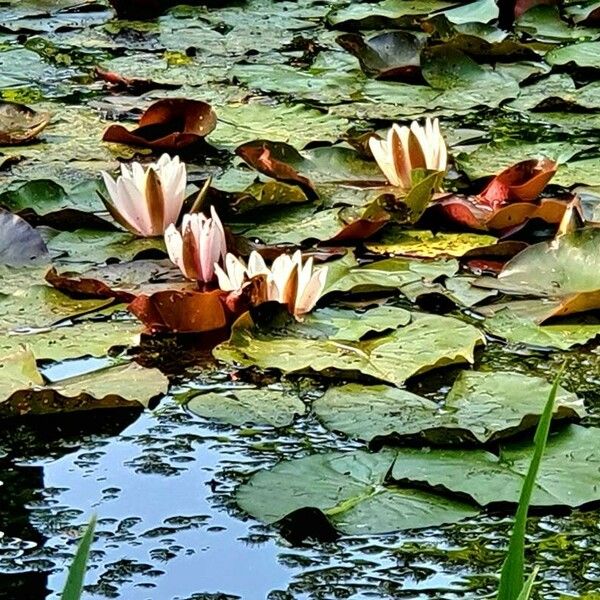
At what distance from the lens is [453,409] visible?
1.87m

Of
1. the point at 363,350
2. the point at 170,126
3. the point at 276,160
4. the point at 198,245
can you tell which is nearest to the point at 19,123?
the point at 170,126

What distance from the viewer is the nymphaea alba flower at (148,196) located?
2.43m

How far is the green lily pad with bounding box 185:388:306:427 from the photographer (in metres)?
1.85

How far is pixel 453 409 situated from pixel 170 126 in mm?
1391

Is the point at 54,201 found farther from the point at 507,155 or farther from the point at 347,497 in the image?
the point at 347,497

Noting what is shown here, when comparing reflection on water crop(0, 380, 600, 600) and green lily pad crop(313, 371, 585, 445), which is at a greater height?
reflection on water crop(0, 380, 600, 600)

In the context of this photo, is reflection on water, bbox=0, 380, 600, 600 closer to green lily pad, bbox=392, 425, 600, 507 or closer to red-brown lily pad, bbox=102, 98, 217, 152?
green lily pad, bbox=392, 425, 600, 507

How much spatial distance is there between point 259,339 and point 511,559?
1.16 m

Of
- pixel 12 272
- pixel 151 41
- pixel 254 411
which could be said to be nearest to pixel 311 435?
pixel 254 411

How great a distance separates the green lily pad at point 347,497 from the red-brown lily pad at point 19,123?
1.57 m

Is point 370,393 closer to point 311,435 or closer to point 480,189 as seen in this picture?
point 311,435

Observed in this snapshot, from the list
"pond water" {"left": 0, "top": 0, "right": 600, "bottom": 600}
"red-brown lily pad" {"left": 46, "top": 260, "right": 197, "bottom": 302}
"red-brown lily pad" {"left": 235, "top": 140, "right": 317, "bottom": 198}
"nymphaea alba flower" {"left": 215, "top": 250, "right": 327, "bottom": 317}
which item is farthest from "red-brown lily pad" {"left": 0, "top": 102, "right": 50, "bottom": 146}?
"nymphaea alba flower" {"left": 215, "top": 250, "right": 327, "bottom": 317}

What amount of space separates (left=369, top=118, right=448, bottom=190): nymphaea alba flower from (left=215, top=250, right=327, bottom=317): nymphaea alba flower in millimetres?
544

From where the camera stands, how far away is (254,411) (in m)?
1.87
